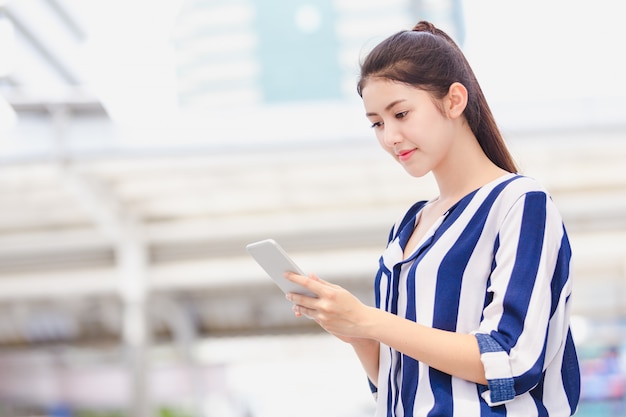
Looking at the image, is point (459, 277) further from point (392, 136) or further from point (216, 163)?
point (216, 163)

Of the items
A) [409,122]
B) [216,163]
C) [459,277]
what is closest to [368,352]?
[459,277]

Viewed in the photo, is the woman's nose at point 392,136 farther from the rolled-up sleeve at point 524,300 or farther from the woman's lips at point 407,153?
the rolled-up sleeve at point 524,300

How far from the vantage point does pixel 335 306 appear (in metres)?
1.09

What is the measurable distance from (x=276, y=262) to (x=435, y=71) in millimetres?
311

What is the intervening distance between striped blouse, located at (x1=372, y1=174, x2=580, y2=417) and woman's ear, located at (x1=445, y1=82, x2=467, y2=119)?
0.10 m

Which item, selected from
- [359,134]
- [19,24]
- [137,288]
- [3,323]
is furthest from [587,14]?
[3,323]

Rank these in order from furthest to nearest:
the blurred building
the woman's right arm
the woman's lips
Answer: the blurred building, the woman's right arm, the woman's lips

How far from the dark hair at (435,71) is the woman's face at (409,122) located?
0.01 meters

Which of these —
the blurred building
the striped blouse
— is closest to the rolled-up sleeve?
the striped blouse

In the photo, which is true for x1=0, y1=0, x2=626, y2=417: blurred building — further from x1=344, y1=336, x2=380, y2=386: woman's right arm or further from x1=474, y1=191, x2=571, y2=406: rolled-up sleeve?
x1=474, y1=191, x2=571, y2=406: rolled-up sleeve

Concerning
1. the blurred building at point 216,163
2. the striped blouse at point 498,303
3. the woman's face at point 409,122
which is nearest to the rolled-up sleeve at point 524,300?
the striped blouse at point 498,303

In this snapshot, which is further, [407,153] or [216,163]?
[216,163]

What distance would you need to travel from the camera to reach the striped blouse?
1077 millimetres

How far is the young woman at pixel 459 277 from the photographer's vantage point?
1.08m
